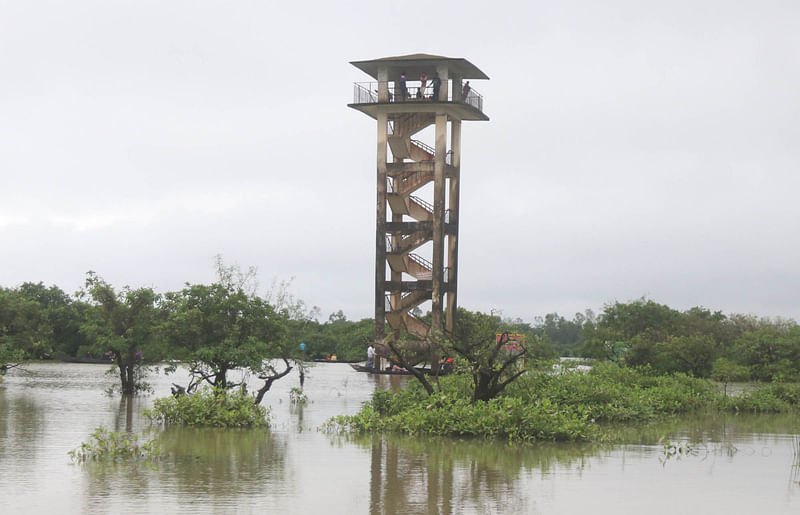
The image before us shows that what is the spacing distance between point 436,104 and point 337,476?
35.3m

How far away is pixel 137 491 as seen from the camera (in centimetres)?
1386

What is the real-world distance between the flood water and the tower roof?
29.2 meters

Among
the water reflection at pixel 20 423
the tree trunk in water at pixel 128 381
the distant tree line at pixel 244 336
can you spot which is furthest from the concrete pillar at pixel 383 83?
the water reflection at pixel 20 423

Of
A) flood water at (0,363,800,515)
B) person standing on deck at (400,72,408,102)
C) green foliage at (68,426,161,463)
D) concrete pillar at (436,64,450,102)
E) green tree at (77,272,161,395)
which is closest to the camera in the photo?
flood water at (0,363,800,515)

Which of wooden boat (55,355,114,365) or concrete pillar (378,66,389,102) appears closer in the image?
concrete pillar (378,66,389,102)

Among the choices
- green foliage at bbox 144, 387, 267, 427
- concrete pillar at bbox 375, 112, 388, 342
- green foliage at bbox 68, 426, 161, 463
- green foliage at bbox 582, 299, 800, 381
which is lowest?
green foliage at bbox 68, 426, 161, 463

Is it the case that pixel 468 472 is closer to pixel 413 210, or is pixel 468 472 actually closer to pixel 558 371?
pixel 558 371

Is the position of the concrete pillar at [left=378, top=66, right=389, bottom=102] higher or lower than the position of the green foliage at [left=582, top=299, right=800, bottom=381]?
higher

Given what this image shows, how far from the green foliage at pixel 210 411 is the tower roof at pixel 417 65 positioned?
30098 mm

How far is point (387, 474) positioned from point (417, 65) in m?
37.9

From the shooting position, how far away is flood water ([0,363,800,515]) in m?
13.5

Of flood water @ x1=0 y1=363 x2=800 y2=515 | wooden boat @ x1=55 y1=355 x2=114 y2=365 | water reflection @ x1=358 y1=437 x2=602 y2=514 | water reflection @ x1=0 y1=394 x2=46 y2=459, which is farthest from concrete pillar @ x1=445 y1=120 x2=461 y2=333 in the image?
water reflection @ x1=358 y1=437 x2=602 y2=514

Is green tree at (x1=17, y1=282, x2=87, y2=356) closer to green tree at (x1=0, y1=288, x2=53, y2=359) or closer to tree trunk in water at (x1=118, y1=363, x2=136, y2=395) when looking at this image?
green tree at (x1=0, y1=288, x2=53, y2=359)

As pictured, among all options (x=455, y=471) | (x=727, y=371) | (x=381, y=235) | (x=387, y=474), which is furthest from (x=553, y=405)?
(x=381, y=235)
